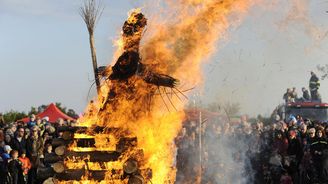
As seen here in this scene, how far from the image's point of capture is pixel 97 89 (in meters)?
9.28

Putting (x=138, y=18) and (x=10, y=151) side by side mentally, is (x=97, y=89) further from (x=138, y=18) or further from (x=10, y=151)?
(x=10, y=151)

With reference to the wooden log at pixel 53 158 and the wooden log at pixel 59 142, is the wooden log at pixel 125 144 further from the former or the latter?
the wooden log at pixel 53 158

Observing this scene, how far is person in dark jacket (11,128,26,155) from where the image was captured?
14.7 metres

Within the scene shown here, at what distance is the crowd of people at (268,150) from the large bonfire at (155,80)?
4964mm

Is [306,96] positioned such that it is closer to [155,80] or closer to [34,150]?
[34,150]

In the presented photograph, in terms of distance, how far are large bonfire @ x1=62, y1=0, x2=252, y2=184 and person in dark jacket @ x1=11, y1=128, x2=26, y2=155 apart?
5886 mm

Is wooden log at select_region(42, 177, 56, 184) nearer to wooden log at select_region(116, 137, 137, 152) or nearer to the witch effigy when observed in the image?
wooden log at select_region(116, 137, 137, 152)

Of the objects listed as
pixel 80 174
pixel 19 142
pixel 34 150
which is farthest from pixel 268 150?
pixel 80 174

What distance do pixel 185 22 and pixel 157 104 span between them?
4.63 feet

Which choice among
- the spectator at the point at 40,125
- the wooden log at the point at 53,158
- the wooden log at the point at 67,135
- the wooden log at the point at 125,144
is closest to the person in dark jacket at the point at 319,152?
the spectator at the point at 40,125

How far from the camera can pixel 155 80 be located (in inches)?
353

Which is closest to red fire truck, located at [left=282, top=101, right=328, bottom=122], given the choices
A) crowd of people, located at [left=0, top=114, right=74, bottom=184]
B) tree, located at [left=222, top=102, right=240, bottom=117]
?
tree, located at [left=222, top=102, right=240, bottom=117]

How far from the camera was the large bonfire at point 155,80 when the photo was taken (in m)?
8.78

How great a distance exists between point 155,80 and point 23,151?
6.85 m
